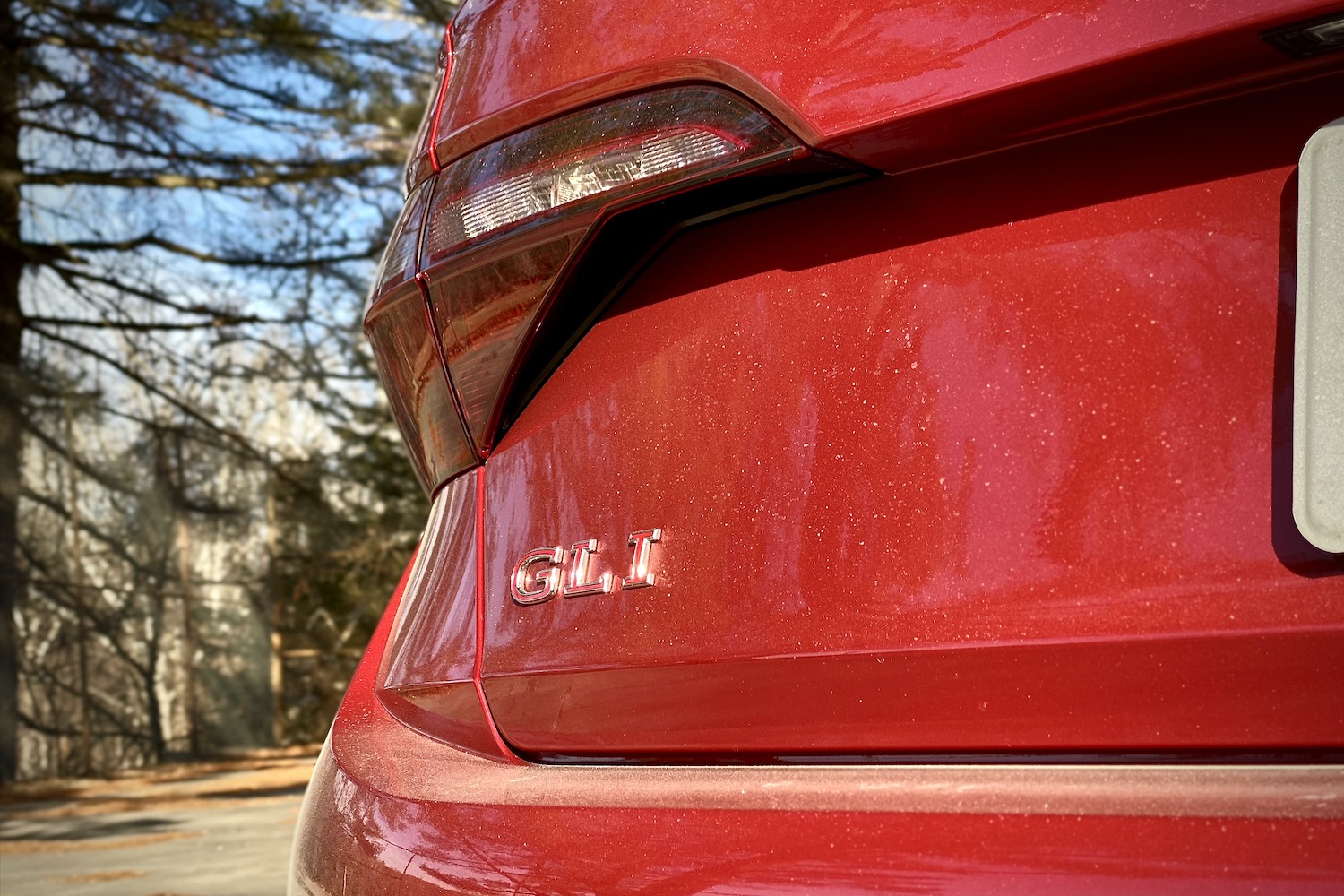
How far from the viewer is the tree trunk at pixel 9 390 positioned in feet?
31.2

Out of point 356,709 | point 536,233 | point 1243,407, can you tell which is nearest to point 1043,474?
point 1243,407

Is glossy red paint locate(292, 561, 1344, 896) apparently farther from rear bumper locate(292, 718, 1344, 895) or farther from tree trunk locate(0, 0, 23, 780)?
tree trunk locate(0, 0, 23, 780)

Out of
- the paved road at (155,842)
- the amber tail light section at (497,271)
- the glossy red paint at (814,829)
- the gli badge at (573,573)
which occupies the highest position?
the amber tail light section at (497,271)

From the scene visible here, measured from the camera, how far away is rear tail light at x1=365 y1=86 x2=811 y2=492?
1.08 m

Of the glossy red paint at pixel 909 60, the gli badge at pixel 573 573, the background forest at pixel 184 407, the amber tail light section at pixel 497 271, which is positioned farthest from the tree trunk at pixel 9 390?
the glossy red paint at pixel 909 60

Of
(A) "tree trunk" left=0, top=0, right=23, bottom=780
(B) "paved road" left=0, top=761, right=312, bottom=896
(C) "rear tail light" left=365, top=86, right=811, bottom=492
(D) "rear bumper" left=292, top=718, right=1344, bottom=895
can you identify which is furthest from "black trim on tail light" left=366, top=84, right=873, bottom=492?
(A) "tree trunk" left=0, top=0, right=23, bottom=780

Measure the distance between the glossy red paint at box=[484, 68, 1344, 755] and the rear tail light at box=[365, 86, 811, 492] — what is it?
8cm

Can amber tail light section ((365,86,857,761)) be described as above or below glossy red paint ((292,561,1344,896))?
above

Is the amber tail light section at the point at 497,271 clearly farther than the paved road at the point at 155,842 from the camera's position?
No

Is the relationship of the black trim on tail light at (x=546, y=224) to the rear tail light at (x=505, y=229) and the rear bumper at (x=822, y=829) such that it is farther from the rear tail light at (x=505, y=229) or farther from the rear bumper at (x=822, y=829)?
the rear bumper at (x=822, y=829)

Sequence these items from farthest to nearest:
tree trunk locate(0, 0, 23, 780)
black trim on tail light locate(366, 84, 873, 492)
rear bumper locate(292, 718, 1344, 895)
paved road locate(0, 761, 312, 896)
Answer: tree trunk locate(0, 0, 23, 780)
paved road locate(0, 761, 312, 896)
black trim on tail light locate(366, 84, 873, 492)
rear bumper locate(292, 718, 1344, 895)

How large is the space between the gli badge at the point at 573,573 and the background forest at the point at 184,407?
9.66 m

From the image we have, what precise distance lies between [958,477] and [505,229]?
496 millimetres

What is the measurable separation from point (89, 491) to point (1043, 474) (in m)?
10.4
